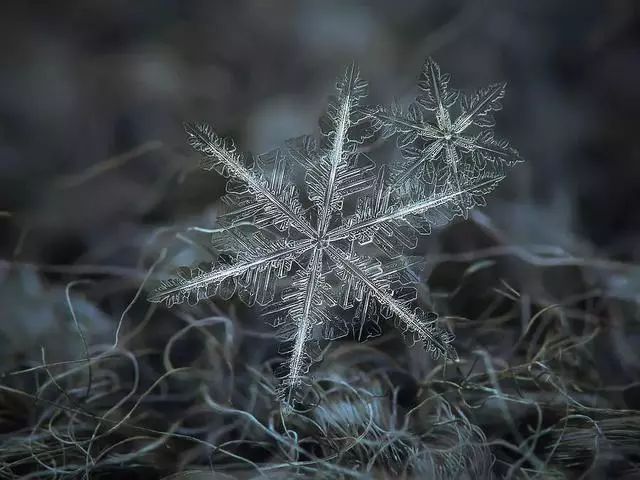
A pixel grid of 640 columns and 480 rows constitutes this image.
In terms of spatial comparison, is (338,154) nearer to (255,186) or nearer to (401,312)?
(255,186)

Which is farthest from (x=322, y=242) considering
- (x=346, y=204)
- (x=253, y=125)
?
(x=253, y=125)

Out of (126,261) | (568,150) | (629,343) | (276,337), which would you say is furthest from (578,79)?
(126,261)

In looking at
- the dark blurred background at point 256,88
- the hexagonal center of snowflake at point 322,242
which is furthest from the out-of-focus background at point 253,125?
the hexagonal center of snowflake at point 322,242

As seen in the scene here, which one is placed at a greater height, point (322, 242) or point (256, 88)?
point (256, 88)

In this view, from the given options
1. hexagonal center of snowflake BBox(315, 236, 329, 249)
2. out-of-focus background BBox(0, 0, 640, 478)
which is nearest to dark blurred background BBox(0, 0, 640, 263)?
out-of-focus background BBox(0, 0, 640, 478)

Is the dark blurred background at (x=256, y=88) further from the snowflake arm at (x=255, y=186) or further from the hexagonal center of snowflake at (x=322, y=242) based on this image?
the hexagonal center of snowflake at (x=322, y=242)

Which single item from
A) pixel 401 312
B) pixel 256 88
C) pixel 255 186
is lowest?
pixel 401 312

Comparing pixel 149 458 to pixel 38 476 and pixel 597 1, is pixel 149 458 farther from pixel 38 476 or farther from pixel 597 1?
pixel 597 1
